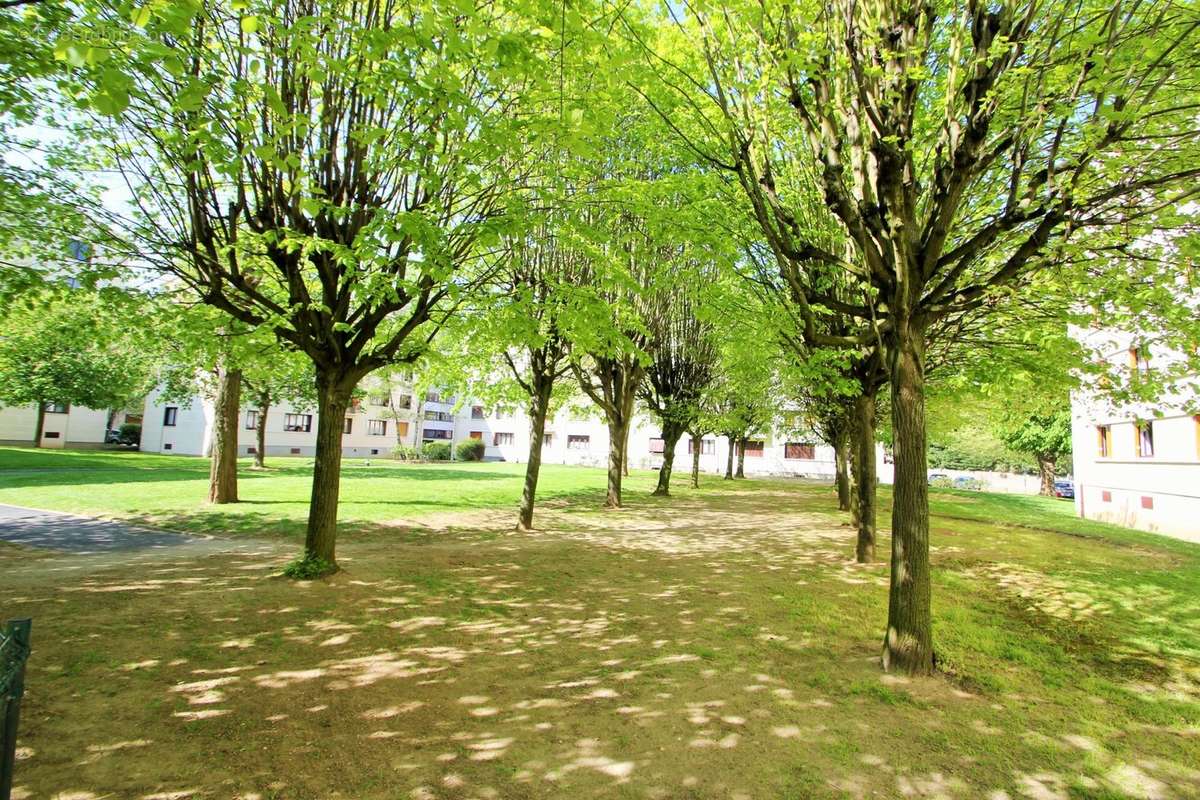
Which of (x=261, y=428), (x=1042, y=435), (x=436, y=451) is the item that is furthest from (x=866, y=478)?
(x=436, y=451)

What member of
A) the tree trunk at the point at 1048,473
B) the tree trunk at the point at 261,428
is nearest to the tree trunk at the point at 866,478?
the tree trunk at the point at 261,428

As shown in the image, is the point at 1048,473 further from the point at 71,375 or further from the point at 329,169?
the point at 71,375

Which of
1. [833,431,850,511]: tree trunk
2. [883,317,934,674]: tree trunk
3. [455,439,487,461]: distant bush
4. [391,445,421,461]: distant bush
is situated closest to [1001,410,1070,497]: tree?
[833,431,850,511]: tree trunk

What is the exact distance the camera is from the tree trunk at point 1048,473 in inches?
1497

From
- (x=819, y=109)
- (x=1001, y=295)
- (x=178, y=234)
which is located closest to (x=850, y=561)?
(x=1001, y=295)

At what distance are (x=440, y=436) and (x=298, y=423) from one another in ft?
65.0

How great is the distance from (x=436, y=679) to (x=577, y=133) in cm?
506

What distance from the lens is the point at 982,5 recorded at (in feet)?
17.1

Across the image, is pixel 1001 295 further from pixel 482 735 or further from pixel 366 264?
pixel 366 264

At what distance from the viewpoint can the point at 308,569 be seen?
7.92 meters

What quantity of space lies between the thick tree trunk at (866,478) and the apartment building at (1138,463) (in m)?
8.54

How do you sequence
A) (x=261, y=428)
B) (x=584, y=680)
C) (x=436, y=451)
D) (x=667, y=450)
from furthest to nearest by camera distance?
(x=436, y=451), (x=261, y=428), (x=667, y=450), (x=584, y=680)

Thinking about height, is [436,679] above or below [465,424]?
below

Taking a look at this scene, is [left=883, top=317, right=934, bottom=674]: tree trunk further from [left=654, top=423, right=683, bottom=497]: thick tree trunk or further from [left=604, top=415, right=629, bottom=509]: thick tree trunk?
[left=654, top=423, right=683, bottom=497]: thick tree trunk
